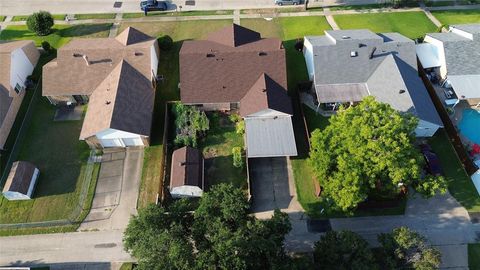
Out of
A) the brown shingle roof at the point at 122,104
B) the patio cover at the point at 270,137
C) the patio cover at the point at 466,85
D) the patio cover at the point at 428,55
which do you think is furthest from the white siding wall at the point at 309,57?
the brown shingle roof at the point at 122,104

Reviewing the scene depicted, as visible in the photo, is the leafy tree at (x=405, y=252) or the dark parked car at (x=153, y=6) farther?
the dark parked car at (x=153, y=6)

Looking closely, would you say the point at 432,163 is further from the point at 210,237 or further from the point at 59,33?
the point at 59,33

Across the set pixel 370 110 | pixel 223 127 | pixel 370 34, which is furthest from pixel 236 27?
pixel 370 110

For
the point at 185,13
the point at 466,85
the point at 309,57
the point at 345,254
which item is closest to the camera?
the point at 345,254

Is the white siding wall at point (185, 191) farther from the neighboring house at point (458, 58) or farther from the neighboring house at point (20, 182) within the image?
the neighboring house at point (458, 58)

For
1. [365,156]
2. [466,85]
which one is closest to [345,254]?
[365,156]

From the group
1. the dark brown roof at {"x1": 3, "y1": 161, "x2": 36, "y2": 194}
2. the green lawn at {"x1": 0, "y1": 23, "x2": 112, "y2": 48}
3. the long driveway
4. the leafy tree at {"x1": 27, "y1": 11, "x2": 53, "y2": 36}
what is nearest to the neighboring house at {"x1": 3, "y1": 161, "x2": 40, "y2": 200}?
the dark brown roof at {"x1": 3, "y1": 161, "x2": 36, "y2": 194}
